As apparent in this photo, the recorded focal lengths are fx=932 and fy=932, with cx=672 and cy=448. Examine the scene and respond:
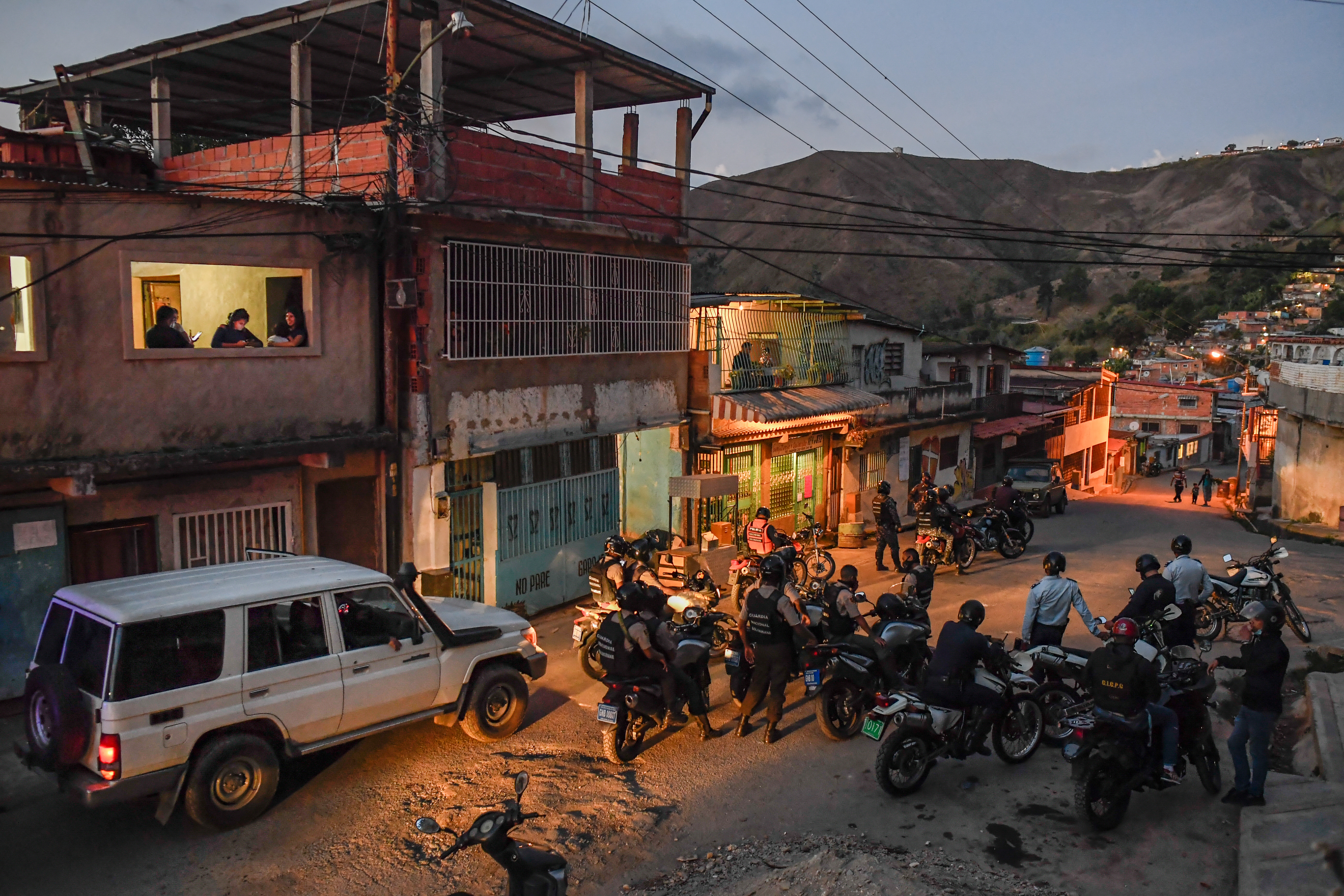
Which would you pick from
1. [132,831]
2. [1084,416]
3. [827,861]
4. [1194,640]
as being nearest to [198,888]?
[132,831]

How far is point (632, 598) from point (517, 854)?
3.73 meters

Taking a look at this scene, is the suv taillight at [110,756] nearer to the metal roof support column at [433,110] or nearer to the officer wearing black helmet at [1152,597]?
the metal roof support column at [433,110]

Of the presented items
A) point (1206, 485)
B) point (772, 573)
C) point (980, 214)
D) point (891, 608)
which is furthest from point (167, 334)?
point (980, 214)

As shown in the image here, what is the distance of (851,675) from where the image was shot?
8859 mm

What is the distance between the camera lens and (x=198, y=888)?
625cm

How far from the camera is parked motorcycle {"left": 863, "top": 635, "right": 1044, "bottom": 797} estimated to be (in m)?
7.52

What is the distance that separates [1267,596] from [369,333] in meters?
12.8

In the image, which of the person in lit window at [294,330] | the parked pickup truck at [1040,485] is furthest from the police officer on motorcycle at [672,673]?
the parked pickup truck at [1040,485]

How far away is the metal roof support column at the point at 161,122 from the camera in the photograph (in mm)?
14953

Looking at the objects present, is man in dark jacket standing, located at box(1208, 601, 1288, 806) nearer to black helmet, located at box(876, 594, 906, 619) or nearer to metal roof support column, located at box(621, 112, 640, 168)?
black helmet, located at box(876, 594, 906, 619)

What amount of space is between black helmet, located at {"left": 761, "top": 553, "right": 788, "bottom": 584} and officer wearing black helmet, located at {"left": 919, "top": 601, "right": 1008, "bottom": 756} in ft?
5.31

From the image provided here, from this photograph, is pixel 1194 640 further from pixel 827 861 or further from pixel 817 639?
pixel 827 861

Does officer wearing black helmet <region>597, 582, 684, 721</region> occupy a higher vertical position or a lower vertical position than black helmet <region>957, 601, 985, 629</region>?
lower

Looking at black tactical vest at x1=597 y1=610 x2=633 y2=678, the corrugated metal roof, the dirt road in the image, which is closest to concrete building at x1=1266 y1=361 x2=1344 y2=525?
the dirt road
